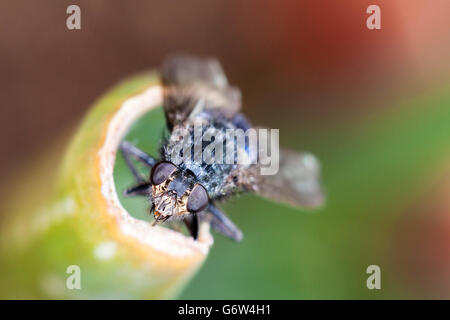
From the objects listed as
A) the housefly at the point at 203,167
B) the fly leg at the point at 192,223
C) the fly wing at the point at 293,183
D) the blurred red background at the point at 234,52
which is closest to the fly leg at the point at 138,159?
the housefly at the point at 203,167

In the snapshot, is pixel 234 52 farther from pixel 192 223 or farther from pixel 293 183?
pixel 192 223

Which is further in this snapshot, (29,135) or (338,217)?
(29,135)

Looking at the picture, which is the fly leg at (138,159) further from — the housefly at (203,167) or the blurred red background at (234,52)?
the blurred red background at (234,52)

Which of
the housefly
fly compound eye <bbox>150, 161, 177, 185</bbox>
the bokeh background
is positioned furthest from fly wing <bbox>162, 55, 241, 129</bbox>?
fly compound eye <bbox>150, 161, 177, 185</bbox>

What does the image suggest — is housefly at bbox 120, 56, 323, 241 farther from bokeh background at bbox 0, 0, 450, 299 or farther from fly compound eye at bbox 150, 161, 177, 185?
bokeh background at bbox 0, 0, 450, 299

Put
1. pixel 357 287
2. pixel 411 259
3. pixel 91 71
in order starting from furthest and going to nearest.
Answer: pixel 91 71
pixel 411 259
pixel 357 287
